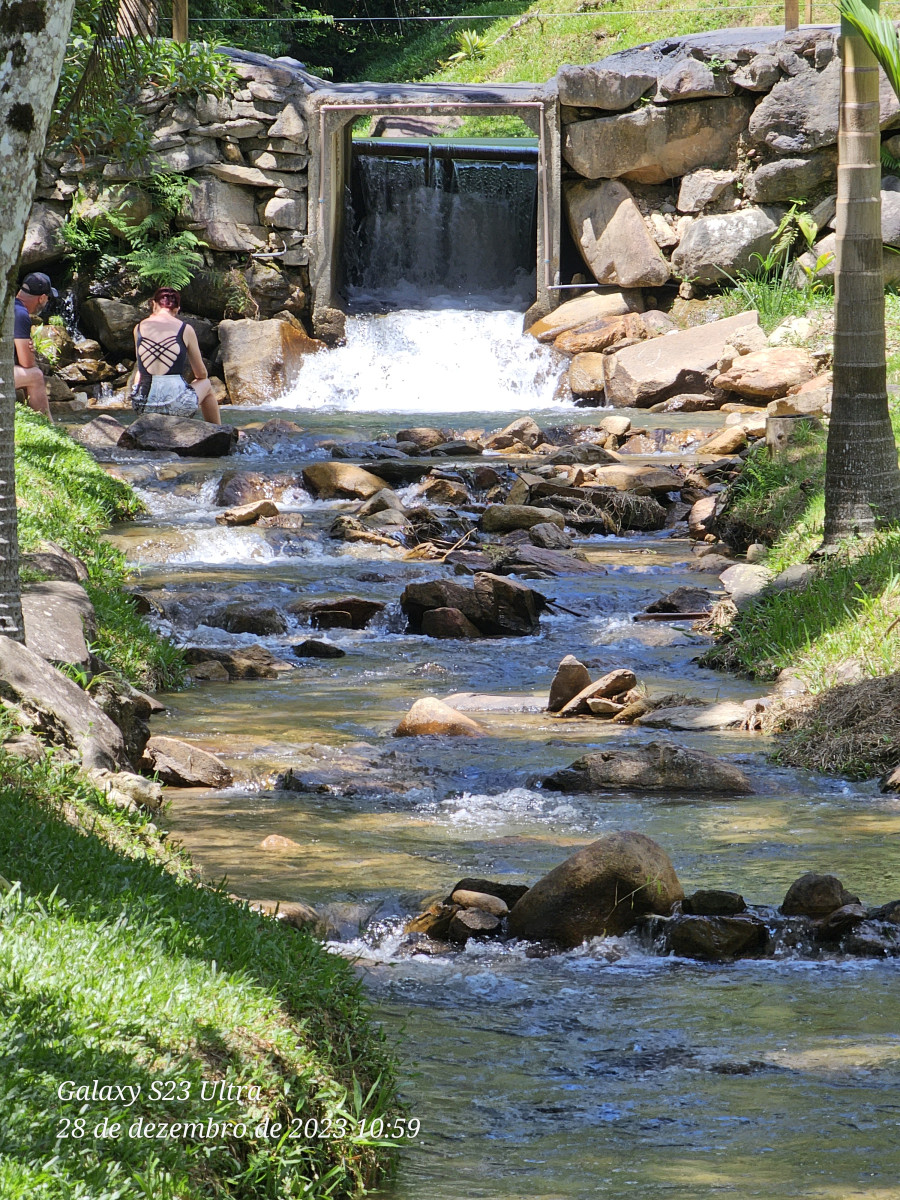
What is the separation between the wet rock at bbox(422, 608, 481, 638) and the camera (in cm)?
937

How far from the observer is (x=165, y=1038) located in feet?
9.61

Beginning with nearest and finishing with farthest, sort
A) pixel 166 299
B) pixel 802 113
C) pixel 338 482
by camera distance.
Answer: pixel 338 482
pixel 166 299
pixel 802 113

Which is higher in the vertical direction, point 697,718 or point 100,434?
point 100,434

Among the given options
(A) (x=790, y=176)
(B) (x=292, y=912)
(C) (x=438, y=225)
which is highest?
(A) (x=790, y=176)

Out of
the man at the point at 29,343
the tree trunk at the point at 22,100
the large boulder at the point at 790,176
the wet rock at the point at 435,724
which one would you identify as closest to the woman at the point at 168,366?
the man at the point at 29,343

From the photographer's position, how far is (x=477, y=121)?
108ft

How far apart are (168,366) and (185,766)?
9.45 m

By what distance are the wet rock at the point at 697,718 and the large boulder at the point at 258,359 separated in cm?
1223

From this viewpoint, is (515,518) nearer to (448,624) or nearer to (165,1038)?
(448,624)

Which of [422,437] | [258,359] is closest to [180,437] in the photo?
[422,437]

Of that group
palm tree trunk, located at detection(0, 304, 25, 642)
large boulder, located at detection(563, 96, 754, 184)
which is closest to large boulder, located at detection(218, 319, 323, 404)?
large boulder, located at detection(563, 96, 754, 184)

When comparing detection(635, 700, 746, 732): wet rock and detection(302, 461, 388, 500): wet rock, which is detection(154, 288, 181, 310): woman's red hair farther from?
detection(635, 700, 746, 732): wet rock

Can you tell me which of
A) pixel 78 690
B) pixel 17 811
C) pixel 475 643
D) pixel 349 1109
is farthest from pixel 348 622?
pixel 349 1109

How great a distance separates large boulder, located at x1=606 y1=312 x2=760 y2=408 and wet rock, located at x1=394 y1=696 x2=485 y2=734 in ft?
35.5
